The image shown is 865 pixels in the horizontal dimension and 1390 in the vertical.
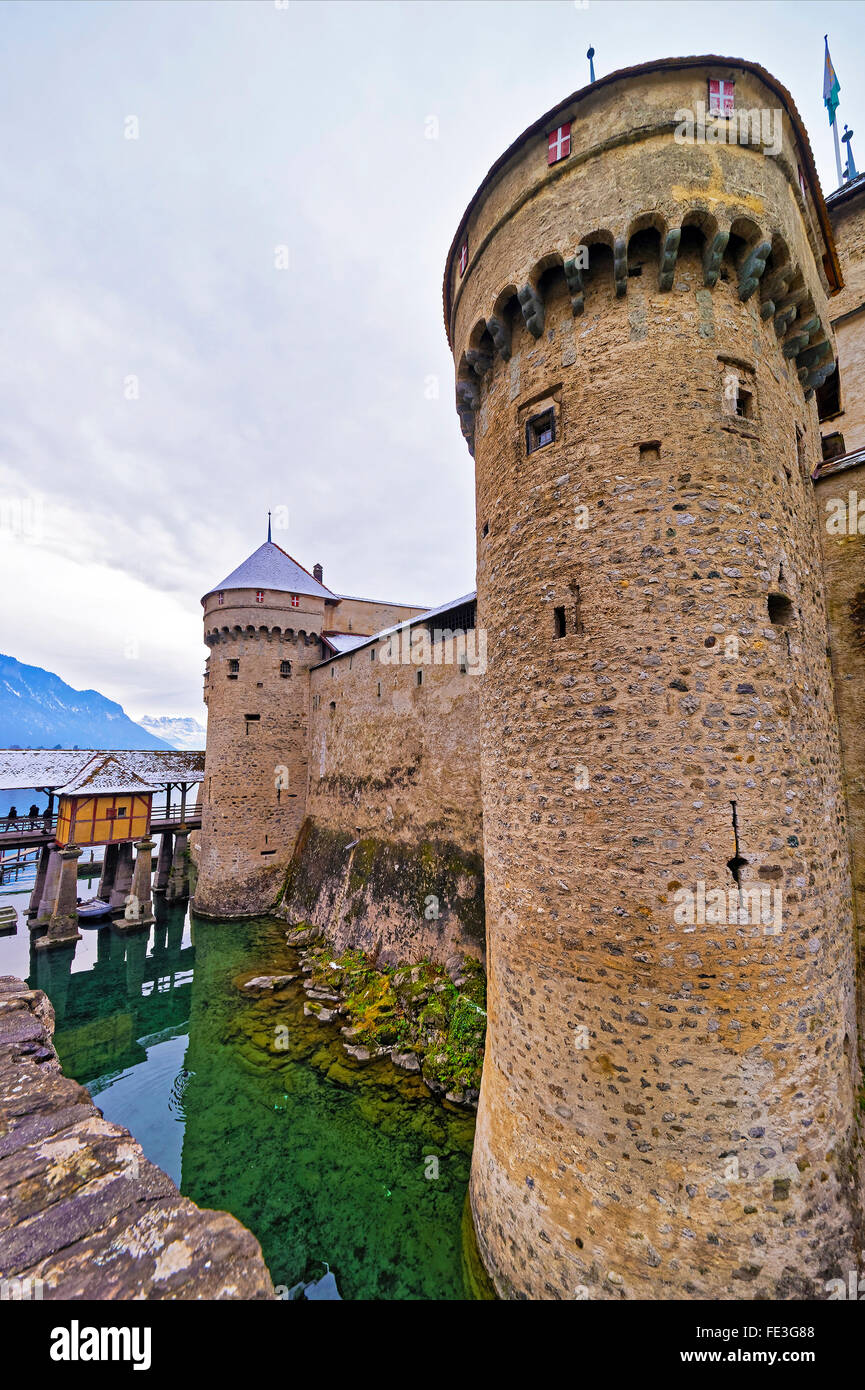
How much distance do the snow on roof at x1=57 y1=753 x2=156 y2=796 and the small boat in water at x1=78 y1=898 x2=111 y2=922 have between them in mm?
4751

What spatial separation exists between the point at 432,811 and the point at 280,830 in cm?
993

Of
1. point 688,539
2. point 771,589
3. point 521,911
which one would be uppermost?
point 688,539

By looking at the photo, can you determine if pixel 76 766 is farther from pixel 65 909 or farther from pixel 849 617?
pixel 849 617

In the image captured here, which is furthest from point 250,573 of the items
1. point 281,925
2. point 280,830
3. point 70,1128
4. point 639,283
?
point 70,1128

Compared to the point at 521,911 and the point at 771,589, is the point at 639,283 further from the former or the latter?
the point at 521,911

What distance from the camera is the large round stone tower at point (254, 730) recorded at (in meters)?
20.4

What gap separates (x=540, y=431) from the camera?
6.23 metres

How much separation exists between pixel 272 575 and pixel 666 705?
2054 cm

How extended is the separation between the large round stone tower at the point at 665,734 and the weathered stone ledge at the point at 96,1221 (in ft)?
11.2

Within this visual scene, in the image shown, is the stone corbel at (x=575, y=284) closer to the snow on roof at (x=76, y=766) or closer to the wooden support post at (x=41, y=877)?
the snow on roof at (x=76, y=766)

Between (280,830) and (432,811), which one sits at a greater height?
(432,811)

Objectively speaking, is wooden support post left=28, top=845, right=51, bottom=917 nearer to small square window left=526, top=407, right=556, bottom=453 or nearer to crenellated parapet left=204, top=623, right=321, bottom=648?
crenellated parapet left=204, top=623, right=321, bottom=648

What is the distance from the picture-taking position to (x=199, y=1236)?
2.86 metres

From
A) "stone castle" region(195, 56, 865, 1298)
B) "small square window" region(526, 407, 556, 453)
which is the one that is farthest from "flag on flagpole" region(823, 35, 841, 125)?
"small square window" region(526, 407, 556, 453)
